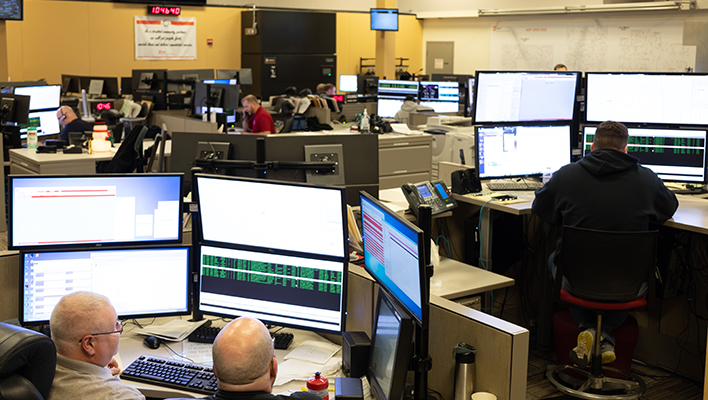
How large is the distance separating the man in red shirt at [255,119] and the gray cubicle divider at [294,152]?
403 cm

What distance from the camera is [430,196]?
3.14 metres

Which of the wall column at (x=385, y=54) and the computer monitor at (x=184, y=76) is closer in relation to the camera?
the computer monitor at (x=184, y=76)

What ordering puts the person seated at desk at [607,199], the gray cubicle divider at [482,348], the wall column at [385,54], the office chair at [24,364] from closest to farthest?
the office chair at [24,364] → the gray cubicle divider at [482,348] → the person seated at desk at [607,199] → the wall column at [385,54]

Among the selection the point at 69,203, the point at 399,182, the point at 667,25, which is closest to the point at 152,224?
the point at 69,203

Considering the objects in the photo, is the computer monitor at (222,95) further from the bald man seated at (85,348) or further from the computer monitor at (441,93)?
the bald man seated at (85,348)

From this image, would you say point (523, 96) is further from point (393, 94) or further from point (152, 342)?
point (393, 94)

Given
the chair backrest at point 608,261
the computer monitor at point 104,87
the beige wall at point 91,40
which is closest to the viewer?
the chair backrest at point 608,261

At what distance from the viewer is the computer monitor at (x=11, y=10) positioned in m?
7.39

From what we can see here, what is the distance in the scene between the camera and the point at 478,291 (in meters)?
2.75

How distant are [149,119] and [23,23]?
4221 mm

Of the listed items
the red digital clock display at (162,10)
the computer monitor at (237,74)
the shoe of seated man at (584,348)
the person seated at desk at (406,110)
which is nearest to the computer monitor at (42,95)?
the computer monitor at (237,74)

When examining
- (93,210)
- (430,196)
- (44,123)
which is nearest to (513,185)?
(430,196)

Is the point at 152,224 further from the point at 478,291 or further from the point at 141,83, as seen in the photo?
the point at 141,83

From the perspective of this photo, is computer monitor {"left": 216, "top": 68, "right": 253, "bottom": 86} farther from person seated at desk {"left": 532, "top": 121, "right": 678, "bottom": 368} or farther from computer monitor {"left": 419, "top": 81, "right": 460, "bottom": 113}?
person seated at desk {"left": 532, "top": 121, "right": 678, "bottom": 368}
